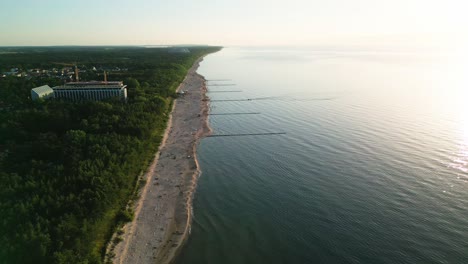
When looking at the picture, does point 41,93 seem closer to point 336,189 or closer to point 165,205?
point 165,205

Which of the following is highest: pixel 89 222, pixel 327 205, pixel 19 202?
pixel 19 202

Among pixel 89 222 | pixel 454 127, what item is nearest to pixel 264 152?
pixel 89 222

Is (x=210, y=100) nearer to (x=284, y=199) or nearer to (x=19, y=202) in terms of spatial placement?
(x=284, y=199)

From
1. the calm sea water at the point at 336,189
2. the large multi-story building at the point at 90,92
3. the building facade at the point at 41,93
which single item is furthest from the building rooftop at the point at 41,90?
the calm sea water at the point at 336,189

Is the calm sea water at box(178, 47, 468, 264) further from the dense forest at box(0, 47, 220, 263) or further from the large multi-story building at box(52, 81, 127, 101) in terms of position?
the large multi-story building at box(52, 81, 127, 101)

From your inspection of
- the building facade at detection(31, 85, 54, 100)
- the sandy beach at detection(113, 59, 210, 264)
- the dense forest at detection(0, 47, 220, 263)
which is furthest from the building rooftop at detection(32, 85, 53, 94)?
the sandy beach at detection(113, 59, 210, 264)

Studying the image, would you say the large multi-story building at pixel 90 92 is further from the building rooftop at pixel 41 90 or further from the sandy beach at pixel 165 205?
the sandy beach at pixel 165 205

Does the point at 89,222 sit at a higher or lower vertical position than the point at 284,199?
higher

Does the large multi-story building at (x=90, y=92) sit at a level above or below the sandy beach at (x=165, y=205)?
above
